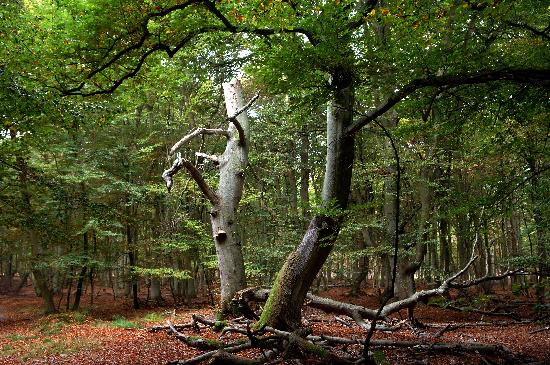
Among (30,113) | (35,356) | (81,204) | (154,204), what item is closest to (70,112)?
(30,113)

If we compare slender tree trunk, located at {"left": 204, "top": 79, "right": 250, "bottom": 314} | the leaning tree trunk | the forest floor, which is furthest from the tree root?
slender tree trunk, located at {"left": 204, "top": 79, "right": 250, "bottom": 314}

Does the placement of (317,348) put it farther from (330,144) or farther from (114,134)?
(114,134)

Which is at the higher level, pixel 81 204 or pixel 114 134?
pixel 114 134

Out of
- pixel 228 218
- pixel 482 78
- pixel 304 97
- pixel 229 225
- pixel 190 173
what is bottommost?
pixel 229 225

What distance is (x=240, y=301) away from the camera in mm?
8047

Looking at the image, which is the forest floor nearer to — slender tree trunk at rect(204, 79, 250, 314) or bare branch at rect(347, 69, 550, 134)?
slender tree trunk at rect(204, 79, 250, 314)

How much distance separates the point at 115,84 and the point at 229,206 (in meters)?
4.61

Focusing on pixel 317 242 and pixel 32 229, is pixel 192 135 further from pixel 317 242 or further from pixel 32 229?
pixel 32 229

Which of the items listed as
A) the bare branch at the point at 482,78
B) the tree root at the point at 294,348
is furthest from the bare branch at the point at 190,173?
the bare branch at the point at 482,78

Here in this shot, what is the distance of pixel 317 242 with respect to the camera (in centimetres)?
676

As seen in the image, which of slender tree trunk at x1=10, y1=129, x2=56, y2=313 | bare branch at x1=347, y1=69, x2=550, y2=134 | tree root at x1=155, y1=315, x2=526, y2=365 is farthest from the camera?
slender tree trunk at x1=10, y1=129, x2=56, y2=313

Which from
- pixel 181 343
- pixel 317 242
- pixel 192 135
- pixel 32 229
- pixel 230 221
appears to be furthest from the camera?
pixel 32 229

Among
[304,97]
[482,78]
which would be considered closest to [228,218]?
[304,97]

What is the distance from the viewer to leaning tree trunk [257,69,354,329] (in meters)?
6.68
